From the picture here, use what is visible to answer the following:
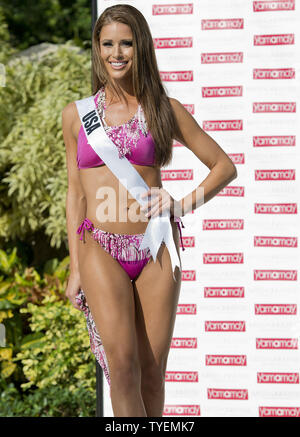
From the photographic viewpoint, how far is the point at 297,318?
4.00 meters

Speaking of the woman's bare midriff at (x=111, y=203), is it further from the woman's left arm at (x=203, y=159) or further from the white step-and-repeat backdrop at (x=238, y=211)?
the white step-and-repeat backdrop at (x=238, y=211)

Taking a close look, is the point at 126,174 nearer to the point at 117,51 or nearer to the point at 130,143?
the point at 130,143

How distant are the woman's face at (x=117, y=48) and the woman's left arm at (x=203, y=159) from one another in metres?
0.25

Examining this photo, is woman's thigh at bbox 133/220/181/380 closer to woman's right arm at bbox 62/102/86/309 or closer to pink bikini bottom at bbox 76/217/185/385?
pink bikini bottom at bbox 76/217/185/385

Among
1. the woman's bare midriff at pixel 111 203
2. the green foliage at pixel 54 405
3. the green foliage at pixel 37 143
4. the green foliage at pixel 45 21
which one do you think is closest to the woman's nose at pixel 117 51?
the woman's bare midriff at pixel 111 203

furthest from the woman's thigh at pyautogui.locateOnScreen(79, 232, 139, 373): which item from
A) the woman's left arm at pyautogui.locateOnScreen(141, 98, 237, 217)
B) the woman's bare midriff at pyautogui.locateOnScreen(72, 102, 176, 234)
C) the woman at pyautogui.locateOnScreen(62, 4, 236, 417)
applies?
the woman's left arm at pyautogui.locateOnScreen(141, 98, 237, 217)

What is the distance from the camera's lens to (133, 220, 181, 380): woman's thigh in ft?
8.73

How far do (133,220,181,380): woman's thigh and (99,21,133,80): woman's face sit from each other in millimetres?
649

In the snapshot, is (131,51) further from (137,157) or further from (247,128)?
(247,128)

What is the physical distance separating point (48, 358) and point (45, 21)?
869 centimetres

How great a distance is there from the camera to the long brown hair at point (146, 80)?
2600mm

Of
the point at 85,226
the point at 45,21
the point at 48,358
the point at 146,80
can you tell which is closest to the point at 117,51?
the point at 146,80

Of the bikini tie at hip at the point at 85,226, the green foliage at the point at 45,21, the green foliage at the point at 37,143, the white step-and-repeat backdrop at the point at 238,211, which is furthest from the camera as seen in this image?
the green foliage at the point at 45,21

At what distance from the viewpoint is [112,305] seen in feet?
8.38
